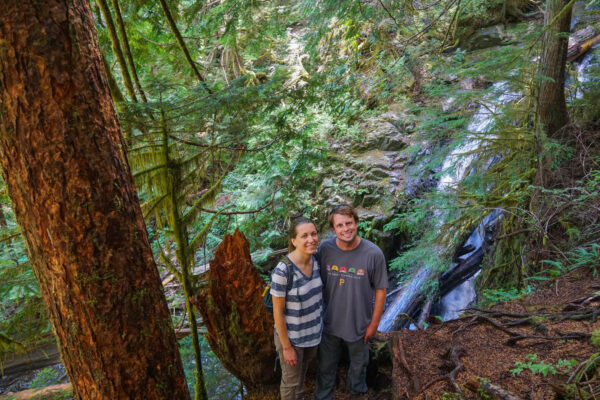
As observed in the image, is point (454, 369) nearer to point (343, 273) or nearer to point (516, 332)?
point (516, 332)

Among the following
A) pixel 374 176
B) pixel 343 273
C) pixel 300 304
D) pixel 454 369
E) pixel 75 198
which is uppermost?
pixel 75 198

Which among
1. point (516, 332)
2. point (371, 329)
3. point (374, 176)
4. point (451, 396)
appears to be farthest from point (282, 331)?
point (374, 176)

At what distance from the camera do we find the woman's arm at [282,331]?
267cm

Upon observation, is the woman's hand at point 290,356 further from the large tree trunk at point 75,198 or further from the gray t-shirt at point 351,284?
the large tree trunk at point 75,198

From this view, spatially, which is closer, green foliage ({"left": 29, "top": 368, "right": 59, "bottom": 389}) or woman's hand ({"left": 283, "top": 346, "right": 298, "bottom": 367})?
woman's hand ({"left": 283, "top": 346, "right": 298, "bottom": 367})

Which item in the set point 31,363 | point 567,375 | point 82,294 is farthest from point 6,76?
point 31,363

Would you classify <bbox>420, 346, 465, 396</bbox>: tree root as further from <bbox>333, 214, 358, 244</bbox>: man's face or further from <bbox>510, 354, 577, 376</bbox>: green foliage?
<bbox>333, 214, 358, 244</bbox>: man's face

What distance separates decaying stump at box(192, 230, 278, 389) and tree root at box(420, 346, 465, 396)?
182 centimetres

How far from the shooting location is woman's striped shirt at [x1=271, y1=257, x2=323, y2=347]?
105 inches

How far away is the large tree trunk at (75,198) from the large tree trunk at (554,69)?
574 centimetres

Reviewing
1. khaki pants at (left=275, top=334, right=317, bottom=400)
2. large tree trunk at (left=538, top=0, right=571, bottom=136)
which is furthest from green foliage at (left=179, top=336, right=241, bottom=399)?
large tree trunk at (left=538, top=0, right=571, bottom=136)

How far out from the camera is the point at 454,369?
2645 mm

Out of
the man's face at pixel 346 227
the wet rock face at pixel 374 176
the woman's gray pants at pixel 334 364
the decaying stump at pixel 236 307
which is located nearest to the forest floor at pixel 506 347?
the woman's gray pants at pixel 334 364

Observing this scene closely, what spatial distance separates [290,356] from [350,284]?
808 mm
